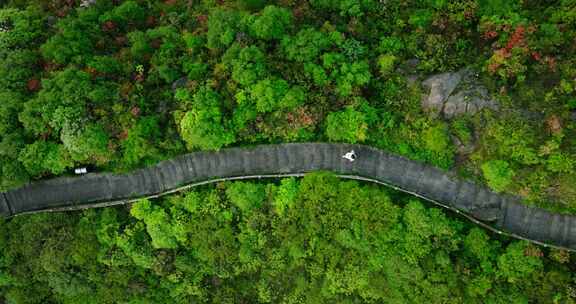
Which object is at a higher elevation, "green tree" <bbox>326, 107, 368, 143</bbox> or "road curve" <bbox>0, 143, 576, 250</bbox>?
"green tree" <bbox>326, 107, 368, 143</bbox>

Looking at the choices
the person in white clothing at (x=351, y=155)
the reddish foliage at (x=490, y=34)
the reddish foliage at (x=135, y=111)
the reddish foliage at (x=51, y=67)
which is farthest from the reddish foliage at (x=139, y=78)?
the reddish foliage at (x=490, y=34)

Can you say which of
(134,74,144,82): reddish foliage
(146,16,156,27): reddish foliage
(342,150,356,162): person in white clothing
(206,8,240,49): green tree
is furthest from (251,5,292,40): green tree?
(146,16,156,27): reddish foliage

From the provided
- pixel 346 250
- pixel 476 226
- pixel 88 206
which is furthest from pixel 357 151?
pixel 88 206

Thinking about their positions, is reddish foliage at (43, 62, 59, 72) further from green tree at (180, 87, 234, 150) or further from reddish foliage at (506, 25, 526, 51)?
reddish foliage at (506, 25, 526, 51)

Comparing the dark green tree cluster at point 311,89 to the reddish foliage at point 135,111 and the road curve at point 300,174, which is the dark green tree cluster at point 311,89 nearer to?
the reddish foliage at point 135,111

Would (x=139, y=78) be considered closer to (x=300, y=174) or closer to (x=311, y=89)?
(x=311, y=89)

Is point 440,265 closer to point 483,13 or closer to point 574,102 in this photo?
point 574,102

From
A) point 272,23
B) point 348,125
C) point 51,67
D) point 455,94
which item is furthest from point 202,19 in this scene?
point 455,94
